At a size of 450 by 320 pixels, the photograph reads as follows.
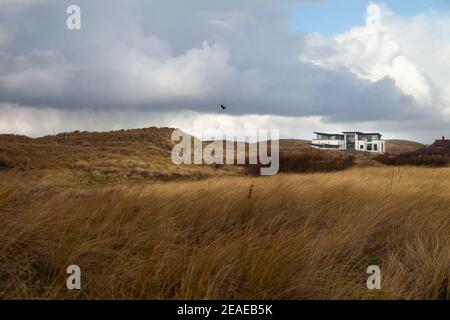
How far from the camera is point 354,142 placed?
7706 cm

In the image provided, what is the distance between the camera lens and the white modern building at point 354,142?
7644 centimetres

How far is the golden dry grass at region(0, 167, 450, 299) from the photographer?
3.74m

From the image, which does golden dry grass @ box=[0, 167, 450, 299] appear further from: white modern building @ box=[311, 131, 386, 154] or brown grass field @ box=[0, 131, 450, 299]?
white modern building @ box=[311, 131, 386, 154]

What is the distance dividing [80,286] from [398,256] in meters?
3.01

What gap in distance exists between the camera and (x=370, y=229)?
5.57m

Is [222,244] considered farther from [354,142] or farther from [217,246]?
[354,142]

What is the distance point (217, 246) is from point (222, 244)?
0.39m

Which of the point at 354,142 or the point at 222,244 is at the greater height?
the point at 354,142

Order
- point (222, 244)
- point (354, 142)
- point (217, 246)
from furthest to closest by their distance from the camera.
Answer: point (354, 142) → point (222, 244) → point (217, 246)

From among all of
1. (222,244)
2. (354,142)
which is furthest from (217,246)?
(354,142)

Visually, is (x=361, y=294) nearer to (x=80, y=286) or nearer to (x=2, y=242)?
(x=80, y=286)

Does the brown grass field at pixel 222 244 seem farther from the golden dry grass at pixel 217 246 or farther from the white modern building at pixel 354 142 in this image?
the white modern building at pixel 354 142

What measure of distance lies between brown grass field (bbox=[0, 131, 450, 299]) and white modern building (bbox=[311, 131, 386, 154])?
6979 centimetres
